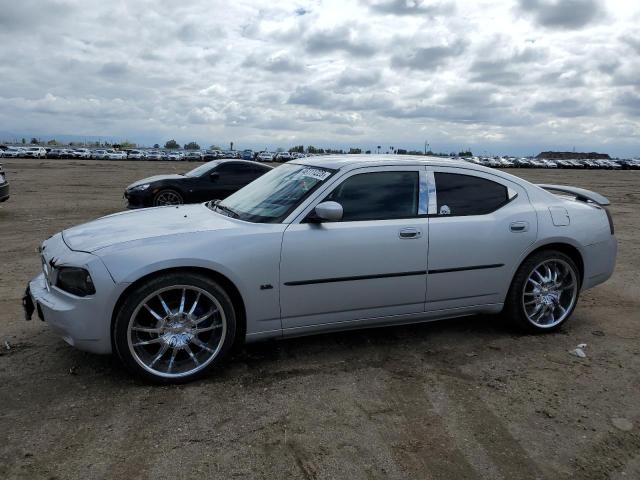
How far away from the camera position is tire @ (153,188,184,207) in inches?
461

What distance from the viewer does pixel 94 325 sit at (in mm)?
3430

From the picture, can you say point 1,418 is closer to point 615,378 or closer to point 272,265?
point 272,265

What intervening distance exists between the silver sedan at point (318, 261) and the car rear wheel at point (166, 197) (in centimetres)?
716

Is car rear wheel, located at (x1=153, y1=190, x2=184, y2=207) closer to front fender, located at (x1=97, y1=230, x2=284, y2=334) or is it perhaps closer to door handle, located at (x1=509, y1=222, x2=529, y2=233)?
front fender, located at (x1=97, y1=230, x2=284, y2=334)

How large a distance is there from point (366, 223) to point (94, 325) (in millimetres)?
2000

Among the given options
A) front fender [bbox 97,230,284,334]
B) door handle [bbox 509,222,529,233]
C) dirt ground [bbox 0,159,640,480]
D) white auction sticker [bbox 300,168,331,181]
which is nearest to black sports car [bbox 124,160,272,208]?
dirt ground [bbox 0,159,640,480]

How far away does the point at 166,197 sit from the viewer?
1180 centimetres

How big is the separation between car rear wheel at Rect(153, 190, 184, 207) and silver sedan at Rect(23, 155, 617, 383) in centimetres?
716

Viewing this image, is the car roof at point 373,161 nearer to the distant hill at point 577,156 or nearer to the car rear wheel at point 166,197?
the car rear wheel at point 166,197

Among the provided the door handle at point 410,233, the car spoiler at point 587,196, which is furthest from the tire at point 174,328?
the car spoiler at point 587,196

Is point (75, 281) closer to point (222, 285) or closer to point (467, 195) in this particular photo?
point (222, 285)

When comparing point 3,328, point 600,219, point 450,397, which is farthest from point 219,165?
point 450,397

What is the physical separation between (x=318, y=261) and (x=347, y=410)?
3.44 ft

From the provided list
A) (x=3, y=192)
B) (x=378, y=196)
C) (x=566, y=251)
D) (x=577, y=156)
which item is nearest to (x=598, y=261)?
(x=566, y=251)
